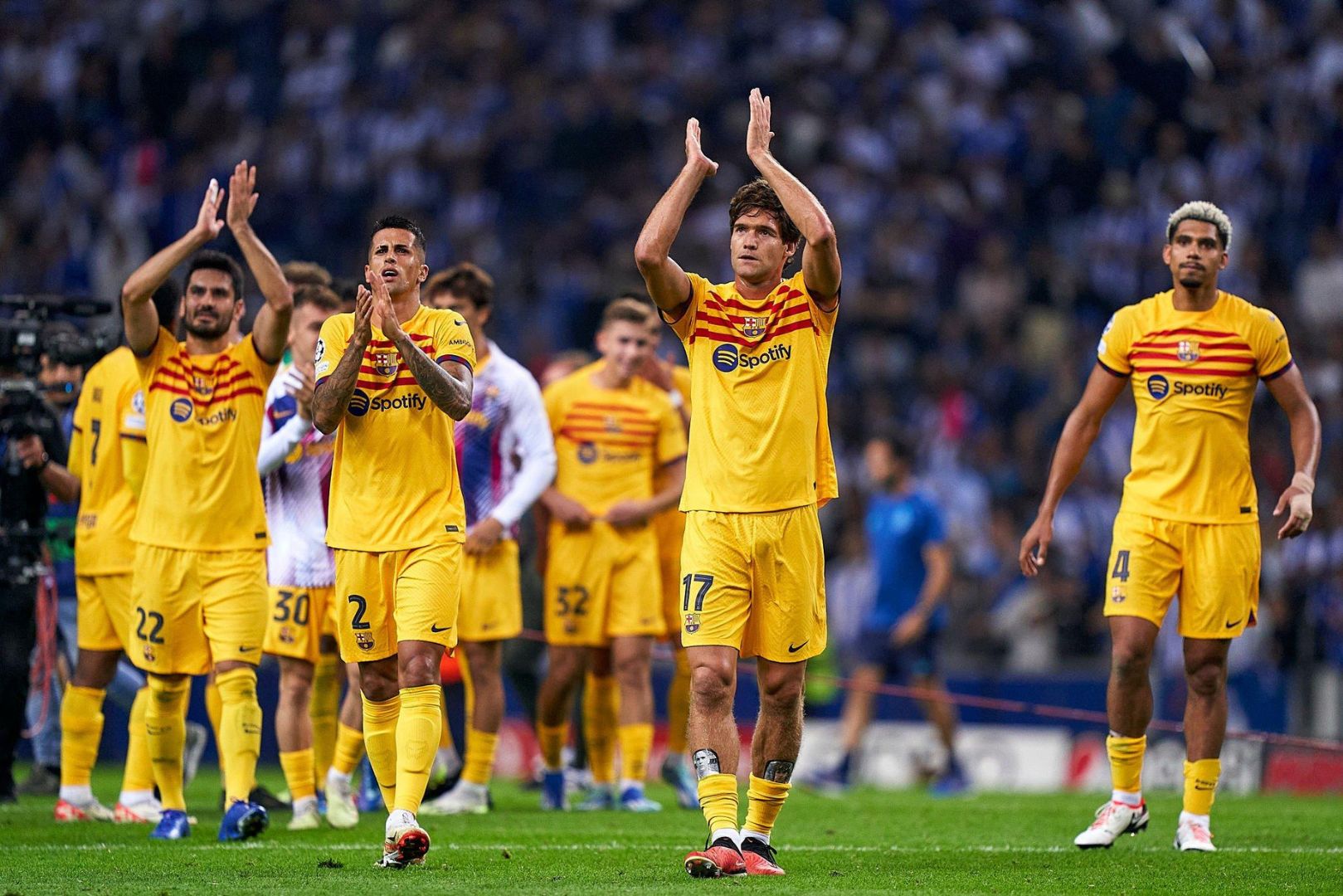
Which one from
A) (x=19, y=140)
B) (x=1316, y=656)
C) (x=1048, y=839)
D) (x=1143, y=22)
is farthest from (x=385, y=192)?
(x=1048, y=839)

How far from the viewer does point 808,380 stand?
761 centimetres

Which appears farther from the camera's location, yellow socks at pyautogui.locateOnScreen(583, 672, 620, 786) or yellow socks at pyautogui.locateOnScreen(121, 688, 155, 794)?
yellow socks at pyautogui.locateOnScreen(583, 672, 620, 786)

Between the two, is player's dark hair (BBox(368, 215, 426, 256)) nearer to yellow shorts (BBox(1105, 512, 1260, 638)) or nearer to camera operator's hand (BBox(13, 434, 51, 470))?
camera operator's hand (BBox(13, 434, 51, 470))

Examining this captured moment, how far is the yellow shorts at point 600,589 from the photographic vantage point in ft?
36.6

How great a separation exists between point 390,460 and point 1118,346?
3.57m

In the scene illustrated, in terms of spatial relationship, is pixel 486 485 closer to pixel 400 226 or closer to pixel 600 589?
pixel 600 589

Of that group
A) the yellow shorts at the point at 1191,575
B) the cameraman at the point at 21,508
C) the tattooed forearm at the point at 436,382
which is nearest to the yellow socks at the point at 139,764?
the cameraman at the point at 21,508

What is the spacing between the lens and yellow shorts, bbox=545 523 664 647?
36.6 feet

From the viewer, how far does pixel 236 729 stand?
8.83 m

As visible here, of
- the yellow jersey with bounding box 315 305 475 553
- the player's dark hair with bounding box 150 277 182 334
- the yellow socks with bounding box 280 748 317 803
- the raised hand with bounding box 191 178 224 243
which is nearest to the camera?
the yellow jersey with bounding box 315 305 475 553

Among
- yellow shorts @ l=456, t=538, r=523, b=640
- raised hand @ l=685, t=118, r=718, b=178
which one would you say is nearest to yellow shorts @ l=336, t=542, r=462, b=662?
raised hand @ l=685, t=118, r=718, b=178

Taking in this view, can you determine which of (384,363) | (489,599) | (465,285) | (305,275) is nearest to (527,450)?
(489,599)

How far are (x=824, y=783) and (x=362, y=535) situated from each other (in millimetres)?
8231

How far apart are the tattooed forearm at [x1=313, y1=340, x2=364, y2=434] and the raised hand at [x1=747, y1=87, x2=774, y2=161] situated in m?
1.78
